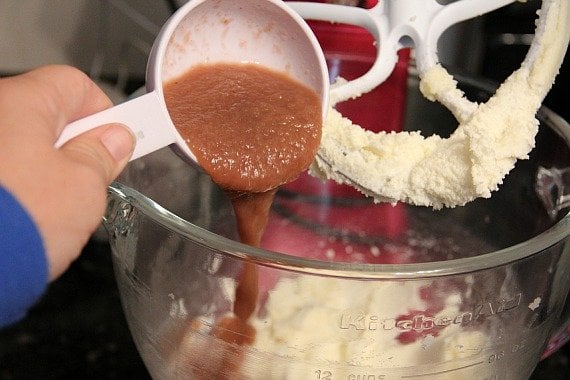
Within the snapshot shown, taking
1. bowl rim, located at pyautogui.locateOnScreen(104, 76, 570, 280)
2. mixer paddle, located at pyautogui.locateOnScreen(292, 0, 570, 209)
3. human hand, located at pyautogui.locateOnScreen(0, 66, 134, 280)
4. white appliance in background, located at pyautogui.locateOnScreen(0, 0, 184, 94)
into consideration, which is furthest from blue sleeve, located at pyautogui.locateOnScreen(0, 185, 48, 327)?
white appliance in background, located at pyautogui.locateOnScreen(0, 0, 184, 94)

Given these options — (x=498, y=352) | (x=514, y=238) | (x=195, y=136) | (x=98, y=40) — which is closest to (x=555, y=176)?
(x=514, y=238)

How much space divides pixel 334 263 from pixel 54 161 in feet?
0.68

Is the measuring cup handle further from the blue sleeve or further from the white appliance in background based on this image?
the white appliance in background

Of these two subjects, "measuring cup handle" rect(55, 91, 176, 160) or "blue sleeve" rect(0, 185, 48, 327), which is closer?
"blue sleeve" rect(0, 185, 48, 327)

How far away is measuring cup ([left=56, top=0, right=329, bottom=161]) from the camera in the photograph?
24.2 inches

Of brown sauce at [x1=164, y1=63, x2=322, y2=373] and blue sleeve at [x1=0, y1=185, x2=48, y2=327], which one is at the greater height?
brown sauce at [x1=164, y1=63, x2=322, y2=373]

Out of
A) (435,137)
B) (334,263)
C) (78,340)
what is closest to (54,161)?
(334,263)

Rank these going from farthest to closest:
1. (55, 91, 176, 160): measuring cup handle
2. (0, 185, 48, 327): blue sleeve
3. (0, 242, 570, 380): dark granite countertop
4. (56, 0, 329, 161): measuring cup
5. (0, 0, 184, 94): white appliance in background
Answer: (0, 0, 184, 94): white appliance in background < (0, 242, 570, 380): dark granite countertop < (56, 0, 329, 161): measuring cup < (55, 91, 176, 160): measuring cup handle < (0, 185, 48, 327): blue sleeve

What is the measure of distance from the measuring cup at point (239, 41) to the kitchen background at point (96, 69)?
0.25m

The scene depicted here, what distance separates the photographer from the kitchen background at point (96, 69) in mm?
847

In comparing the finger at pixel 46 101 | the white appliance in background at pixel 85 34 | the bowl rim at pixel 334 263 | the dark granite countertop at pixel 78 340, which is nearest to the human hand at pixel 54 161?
the finger at pixel 46 101

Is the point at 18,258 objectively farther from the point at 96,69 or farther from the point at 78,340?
the point at 96,69

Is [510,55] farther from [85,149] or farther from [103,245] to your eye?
[85,149]

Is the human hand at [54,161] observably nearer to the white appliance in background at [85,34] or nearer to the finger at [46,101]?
the finger at [46,101]
